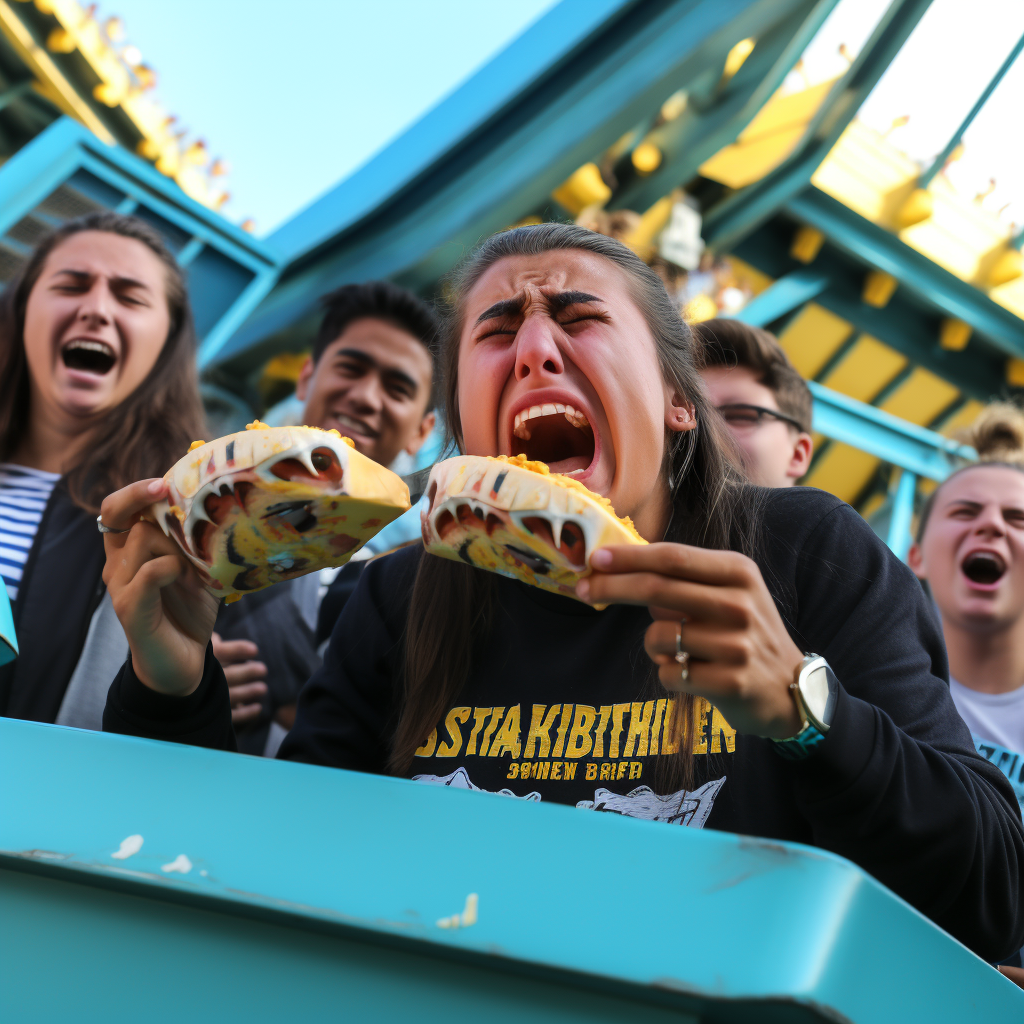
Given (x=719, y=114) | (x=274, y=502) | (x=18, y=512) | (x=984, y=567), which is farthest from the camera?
(x=719, y=114)

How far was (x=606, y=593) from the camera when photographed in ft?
2.62

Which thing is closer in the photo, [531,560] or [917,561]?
[531,560]

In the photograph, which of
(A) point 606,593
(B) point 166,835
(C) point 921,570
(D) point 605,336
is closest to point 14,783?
(B) point 166,835

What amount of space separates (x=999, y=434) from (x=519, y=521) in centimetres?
272

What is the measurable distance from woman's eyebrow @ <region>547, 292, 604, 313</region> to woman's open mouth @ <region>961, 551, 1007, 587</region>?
160cm

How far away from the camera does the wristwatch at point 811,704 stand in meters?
0.81

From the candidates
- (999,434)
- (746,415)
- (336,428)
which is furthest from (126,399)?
(999,434)

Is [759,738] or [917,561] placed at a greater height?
[917,561]

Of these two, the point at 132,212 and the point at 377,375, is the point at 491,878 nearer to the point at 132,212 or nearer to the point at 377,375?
the point at 377,375

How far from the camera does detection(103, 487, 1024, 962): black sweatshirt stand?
893mm

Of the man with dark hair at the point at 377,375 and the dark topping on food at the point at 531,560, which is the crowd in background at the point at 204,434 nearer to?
the man with dark hair at the point at 377,375

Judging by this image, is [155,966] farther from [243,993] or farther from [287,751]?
[287,751]

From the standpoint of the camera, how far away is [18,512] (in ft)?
5.84

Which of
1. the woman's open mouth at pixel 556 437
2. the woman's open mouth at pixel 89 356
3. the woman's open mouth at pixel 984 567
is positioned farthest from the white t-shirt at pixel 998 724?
the woman's open mouth at pixel 89 356
